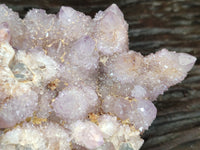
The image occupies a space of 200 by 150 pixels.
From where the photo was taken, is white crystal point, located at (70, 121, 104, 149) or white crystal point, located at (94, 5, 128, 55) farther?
white crystal point, located at (94, 5, 128, 55)

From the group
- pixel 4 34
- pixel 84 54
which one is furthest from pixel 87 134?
pixel 4 34

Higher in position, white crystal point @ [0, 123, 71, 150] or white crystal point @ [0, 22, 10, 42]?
white crystal point @ [0, 22, 10, 42]

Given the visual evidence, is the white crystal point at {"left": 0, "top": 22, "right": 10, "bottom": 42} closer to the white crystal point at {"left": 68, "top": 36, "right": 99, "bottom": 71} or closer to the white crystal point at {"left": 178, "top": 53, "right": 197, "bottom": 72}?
the white crystal point at {"left": 68, "top": 36, "right": 99, "bottom": 71}

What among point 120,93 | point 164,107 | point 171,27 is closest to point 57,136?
point 120,93

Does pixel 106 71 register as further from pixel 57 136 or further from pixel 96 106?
pixel 57 136

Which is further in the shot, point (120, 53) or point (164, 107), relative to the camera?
point (164, 107)

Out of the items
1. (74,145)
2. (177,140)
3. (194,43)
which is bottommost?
(177,140)

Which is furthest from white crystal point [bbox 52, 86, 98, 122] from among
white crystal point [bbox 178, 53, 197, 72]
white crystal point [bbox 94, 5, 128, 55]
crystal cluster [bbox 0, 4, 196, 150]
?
white crystal point [bbox 178, 53, 197, 72]

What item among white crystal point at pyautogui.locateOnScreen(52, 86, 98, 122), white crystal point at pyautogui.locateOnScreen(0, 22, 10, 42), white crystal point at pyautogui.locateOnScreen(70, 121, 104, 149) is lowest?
white crystal point at pyautogui.locateOnScreen(70, 121, 104, 149)

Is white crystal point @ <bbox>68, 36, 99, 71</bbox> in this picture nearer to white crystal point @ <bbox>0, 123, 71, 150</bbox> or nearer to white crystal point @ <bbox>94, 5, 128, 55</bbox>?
white crystal point @ <bbox>94, 5, 128, 55</bbox>

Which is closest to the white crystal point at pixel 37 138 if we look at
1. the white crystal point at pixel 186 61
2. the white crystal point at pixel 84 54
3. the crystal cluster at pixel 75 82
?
the crystal cluster at pixel 75 82
